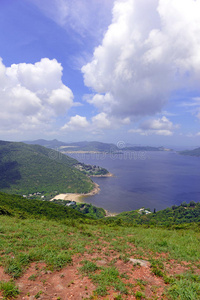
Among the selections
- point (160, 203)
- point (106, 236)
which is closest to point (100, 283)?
point (106, 236)

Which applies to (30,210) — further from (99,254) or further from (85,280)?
(85,280)

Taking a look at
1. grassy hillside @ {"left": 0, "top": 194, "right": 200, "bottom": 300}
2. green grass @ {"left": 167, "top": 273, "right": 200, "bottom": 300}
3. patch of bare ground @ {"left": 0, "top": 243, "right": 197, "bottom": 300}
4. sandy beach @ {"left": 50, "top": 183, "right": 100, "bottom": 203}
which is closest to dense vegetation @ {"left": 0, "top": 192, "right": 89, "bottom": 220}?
grassy hillside @ {"left": 0, "top": 194, "right": 200, "bottom": 300}

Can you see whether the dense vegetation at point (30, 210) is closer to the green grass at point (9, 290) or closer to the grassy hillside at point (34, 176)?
the green grass at point (9, 290)

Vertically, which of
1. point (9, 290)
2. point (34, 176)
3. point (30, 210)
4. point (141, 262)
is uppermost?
point (9, 290)

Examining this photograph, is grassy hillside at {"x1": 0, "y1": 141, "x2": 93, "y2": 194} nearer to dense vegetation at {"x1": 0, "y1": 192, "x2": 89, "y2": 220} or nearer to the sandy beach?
the sandy beach

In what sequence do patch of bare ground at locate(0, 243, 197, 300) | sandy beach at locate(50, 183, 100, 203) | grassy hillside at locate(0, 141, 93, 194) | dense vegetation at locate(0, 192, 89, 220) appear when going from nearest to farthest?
patch of bare ground at locate(0, 243, 197, 300) → dense vegetation at locate(0, 192, 89, 220) → sandy beach at locate(50, 183, 100, 203) → grassy hillside at locate(0, 141, 93, 194)

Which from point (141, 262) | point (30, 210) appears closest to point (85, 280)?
point (141, 262)
